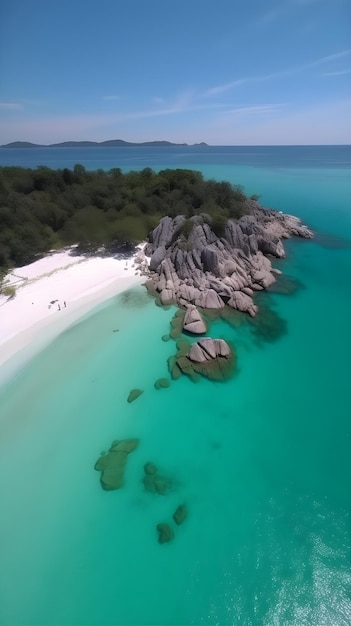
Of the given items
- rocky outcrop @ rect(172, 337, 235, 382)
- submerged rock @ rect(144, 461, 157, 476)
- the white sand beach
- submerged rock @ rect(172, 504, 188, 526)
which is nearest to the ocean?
submerged rock @ rect(172, 504, 188, 526)

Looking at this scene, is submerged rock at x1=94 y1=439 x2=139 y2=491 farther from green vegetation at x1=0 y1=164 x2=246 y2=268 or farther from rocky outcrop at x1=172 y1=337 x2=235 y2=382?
green vegetation at x1=0 y1=164 x2=246 y2=268

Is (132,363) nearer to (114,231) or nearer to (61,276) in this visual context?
(61,276)

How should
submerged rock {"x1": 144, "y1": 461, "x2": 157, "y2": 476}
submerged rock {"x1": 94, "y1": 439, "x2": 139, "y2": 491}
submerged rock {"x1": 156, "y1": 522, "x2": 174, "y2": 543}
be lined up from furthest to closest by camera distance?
1. submerged rock {"x1": 144, "y1": 461, "x2": 157, "y2": 476}
2. submerged rock {"x1": 94, "y1": 439, "x2": 139, "y2": 491}
3. submerged rock {"x1": 156, "y1": 522, "x2": 174, "y2": 543}

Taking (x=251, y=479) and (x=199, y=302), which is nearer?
(x=251, y=479)

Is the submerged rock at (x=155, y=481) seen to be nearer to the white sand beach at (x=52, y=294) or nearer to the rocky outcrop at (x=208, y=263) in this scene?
the rocky outcrop at (x=208, y=263)

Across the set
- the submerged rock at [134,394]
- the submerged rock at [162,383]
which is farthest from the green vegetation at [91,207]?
the submerged rock at [134,394]

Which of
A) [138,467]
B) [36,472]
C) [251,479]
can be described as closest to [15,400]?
[36,472]
